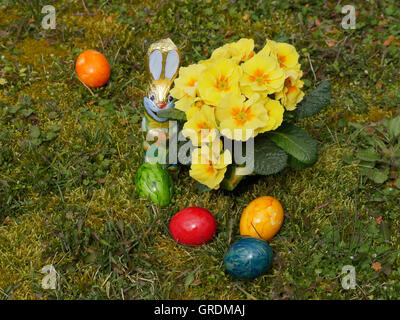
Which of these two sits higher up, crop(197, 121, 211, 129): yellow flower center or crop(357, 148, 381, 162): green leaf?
crop(197, 121, 211, 129): yellow flower center

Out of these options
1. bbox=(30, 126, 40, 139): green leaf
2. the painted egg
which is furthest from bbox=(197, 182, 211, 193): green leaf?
bbox=(30, 126, 40, 139): green leaf

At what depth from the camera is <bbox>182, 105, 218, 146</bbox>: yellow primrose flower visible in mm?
2451

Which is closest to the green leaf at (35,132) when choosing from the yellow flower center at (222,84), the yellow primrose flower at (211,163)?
the yellow primrose flower at (211,163)

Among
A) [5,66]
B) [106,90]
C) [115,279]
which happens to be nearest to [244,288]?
[115,279]

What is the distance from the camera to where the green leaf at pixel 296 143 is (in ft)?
8.48

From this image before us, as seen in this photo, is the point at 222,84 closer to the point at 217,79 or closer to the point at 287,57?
the point at 217,79

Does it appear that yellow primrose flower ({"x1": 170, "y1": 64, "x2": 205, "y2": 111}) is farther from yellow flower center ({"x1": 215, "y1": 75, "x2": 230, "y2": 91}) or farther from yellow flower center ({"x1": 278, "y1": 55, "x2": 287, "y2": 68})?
yellow flower center ({"x1": 278, "y1": 55, "x2": 287, "y2": 68})

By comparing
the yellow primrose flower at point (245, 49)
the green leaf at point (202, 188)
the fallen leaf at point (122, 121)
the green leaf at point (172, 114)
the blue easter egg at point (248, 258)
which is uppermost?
the yellow primrose flower at point (245, 49)

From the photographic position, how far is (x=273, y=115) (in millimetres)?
2492

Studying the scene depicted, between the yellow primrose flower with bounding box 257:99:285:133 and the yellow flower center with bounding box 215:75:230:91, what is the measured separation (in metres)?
0.21

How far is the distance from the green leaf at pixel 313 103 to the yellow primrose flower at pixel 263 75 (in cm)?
38

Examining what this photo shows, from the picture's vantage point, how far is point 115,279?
2529 millimetres

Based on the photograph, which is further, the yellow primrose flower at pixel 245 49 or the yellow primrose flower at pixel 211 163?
the yellow primrose flower at pixel 245 49

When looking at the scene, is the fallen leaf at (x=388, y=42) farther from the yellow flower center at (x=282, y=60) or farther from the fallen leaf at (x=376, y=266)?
the fallen leaf at (x=376, y=266)
